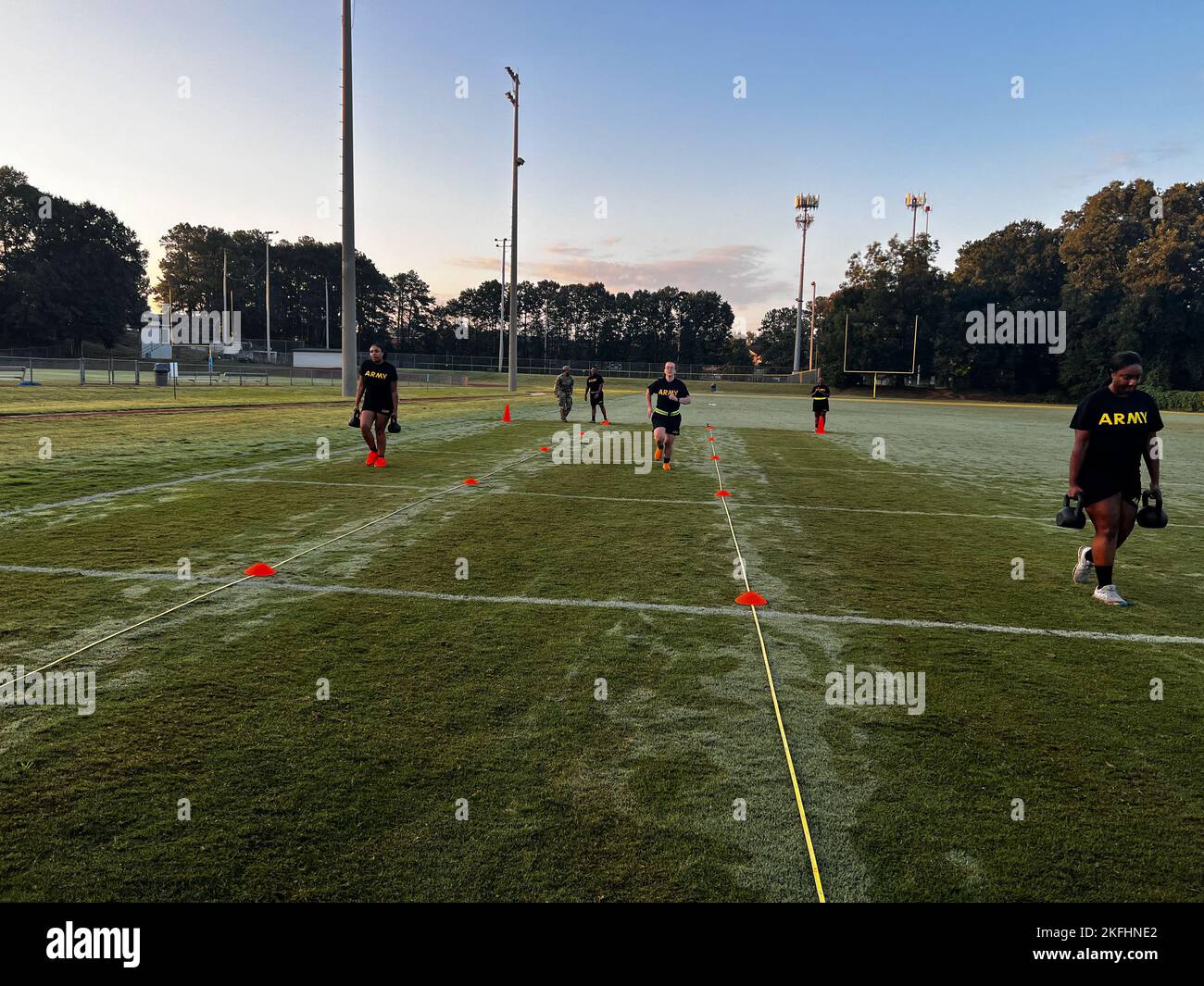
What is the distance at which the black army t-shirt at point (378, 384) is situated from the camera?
12.5 m

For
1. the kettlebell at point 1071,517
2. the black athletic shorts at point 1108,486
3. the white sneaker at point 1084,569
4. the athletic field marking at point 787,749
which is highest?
the black athletic shorts at point 1108,486

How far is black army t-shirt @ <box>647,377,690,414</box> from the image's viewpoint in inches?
556

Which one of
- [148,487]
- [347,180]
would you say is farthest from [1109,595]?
[347,180]

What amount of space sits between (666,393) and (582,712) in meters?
10.6

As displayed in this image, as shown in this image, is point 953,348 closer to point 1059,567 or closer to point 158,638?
point 1059,567

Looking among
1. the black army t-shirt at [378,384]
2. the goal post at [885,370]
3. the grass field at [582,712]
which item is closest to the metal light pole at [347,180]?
the black army t-shirt at [378,384]

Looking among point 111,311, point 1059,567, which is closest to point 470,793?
point 1059,567

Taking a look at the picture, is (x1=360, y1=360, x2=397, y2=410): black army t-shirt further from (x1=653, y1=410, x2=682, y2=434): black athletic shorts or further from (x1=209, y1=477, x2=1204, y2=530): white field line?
(x1=653, y1=410, x2=682, y2=434): black athletic shorts

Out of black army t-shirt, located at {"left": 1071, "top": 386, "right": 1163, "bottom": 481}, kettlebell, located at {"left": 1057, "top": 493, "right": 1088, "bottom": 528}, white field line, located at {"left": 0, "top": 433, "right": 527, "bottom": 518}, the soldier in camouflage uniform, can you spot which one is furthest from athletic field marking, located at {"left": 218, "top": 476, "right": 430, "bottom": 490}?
the soldier in camouflage uniform

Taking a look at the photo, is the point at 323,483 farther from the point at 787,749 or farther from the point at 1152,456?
the point at 1152,456

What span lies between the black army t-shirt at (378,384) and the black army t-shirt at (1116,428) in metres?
9.44

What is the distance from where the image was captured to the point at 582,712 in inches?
158

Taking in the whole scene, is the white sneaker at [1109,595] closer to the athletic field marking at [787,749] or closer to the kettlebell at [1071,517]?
the kettlebell at [1071,517]
